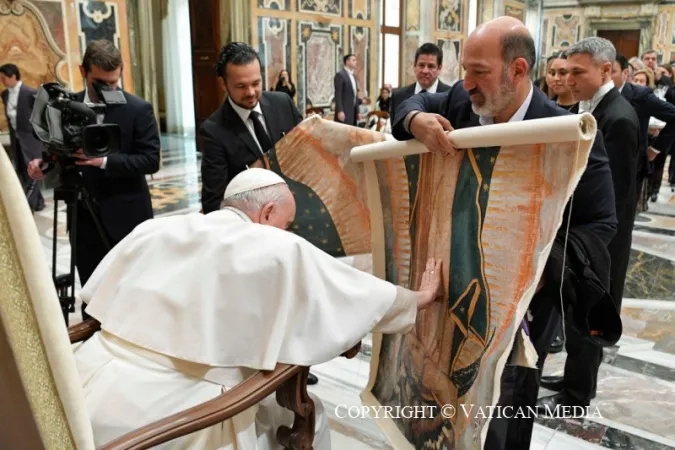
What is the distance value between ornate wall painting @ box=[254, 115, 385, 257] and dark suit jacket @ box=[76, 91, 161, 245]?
3.19 feet

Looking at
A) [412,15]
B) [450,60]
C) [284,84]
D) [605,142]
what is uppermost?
[412,15]

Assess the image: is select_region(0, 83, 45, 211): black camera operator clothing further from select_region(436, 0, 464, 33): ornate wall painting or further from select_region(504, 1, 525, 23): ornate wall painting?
select_region(504, 1, 525, 23): ornate wall painting

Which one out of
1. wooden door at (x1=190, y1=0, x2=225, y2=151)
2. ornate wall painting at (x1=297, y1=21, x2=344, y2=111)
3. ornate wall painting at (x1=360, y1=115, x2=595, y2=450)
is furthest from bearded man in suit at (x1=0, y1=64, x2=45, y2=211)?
ornate wall painting at (x1=360, y1=115, x2=595, y2=450)

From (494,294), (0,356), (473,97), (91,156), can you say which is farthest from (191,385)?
(91,156)

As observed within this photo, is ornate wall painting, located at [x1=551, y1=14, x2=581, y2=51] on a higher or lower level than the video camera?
higher

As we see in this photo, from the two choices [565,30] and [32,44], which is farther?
[565,30]

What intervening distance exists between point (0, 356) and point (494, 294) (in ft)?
4.06

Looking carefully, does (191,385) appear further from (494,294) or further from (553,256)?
(553,256)

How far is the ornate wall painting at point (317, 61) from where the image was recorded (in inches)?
458

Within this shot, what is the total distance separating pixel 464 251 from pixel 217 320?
74cm

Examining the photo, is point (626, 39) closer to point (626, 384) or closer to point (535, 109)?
point (626, 384)

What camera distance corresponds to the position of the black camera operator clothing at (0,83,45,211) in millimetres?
6723

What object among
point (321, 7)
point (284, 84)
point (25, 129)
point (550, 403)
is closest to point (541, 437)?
point (550, 403)

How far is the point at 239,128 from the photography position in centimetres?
272
